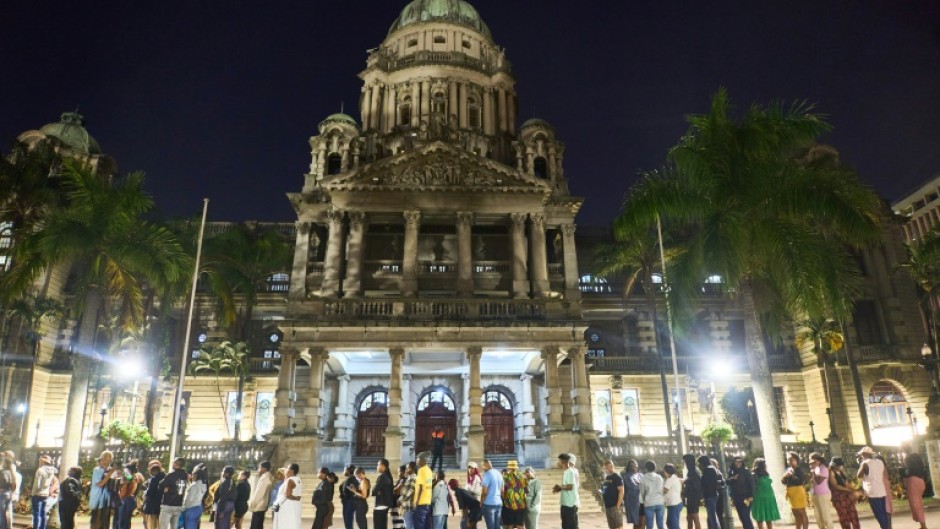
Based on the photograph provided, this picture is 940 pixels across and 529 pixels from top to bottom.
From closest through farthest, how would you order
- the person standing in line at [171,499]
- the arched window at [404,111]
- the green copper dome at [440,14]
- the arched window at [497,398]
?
1. the person standing in line at [171,499]
2. the arched window at [497,398]
3. the arched window at [404,111]
4. the green copper dome at [440,14]

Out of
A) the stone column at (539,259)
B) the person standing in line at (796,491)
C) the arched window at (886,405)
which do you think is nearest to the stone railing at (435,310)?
the stone column at (539,259)

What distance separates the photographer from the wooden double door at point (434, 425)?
33.5 meters

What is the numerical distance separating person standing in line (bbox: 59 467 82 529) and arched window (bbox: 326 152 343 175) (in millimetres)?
25461

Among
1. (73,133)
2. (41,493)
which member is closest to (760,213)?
(41,493)

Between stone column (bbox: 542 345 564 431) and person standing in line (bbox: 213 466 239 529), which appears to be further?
stone column (bbox: 542 345 564 431)

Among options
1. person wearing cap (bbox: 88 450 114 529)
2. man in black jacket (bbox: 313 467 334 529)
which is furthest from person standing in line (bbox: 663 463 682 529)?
person wearing cap (bbox: 88 450 114 529)

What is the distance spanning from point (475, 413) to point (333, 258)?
445 inches

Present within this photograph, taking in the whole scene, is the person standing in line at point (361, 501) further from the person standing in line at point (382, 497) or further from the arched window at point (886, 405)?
the arched window at point (886, 405)

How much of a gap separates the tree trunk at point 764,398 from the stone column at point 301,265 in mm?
20941

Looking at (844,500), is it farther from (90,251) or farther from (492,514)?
(90,251)

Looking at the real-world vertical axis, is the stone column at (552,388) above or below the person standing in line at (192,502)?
above

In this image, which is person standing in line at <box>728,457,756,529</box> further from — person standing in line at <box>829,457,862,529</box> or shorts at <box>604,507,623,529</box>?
shorts at <box>604,507,623,529</box>

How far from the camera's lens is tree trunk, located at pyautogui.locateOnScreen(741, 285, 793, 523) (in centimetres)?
1673

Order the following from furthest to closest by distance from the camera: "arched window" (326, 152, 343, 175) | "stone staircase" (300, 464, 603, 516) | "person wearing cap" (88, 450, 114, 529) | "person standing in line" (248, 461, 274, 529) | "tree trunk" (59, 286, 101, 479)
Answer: "arched window" (326, 152, 343, 175) < "stone staircase" (300, 464, 603, 516) < "tree trunk" (59, 286, 101, 479) < "person wearing cap" (88, 450, 114, 529) < "person standing in line" (248, 461, 274, 529)
